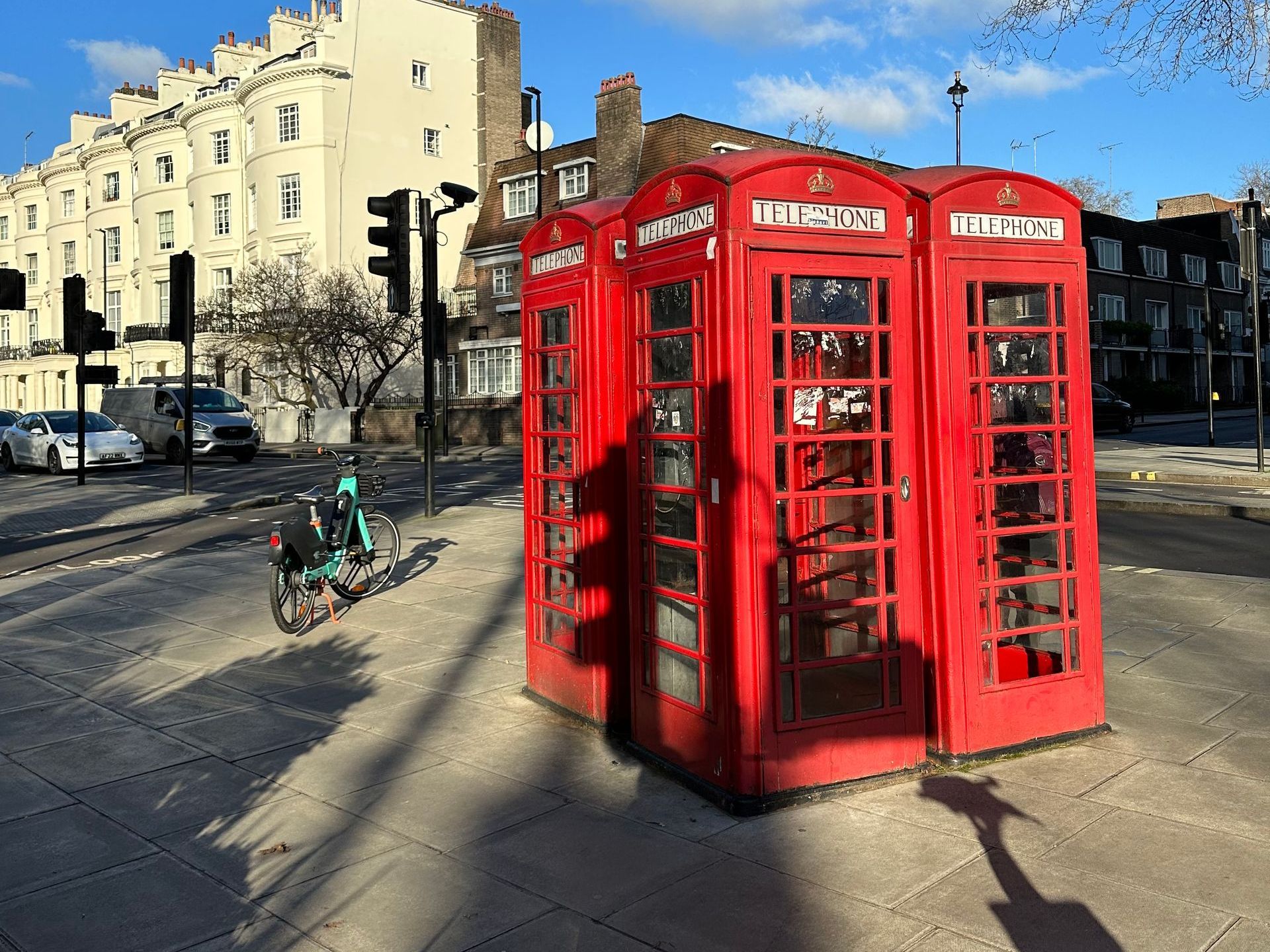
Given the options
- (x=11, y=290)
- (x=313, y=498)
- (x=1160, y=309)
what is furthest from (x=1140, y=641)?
(x=1160, y=309)

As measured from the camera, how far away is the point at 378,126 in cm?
5134

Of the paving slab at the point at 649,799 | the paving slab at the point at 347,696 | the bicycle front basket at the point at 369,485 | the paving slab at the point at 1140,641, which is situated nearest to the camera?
the paving slab at the point at 649,799

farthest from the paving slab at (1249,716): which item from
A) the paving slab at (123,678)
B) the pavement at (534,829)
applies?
the paving slab at (123,678)

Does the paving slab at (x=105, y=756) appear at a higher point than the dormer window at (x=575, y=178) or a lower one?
lower

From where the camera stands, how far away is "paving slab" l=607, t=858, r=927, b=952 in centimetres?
373

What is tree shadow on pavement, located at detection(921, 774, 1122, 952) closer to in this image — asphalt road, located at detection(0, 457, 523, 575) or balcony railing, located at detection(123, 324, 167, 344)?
asphalt road, located at detection(0, 457, 523, 575)

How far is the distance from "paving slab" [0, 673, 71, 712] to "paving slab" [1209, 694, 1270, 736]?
22.4ft

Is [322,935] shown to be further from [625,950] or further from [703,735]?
[703,735]

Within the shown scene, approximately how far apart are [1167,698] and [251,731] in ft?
17.1

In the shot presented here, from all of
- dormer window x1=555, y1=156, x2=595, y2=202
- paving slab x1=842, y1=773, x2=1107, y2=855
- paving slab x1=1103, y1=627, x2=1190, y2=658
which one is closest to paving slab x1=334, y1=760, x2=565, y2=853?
paving slab x1=842, y1=773, x2=1107, y2=855

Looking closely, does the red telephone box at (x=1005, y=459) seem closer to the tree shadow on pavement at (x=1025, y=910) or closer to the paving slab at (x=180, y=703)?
the tree shadow on pavement at (x=1025, y=910)

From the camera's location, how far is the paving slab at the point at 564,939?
374 cm

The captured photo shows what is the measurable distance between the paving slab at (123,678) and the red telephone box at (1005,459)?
4.97 meters

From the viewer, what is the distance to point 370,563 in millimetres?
10172
